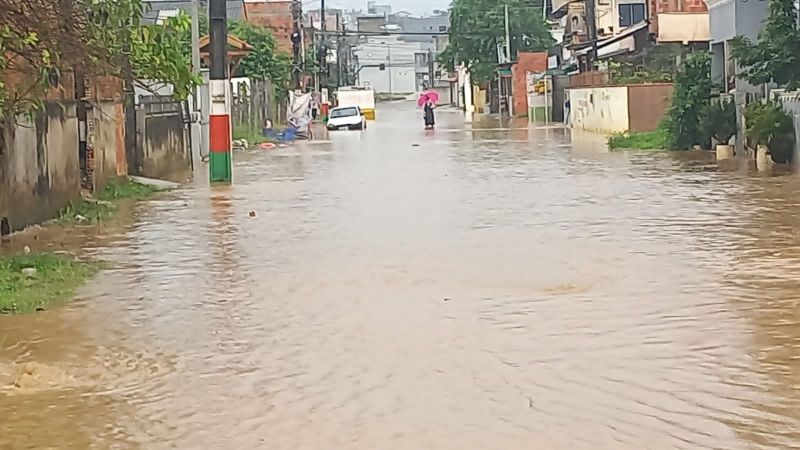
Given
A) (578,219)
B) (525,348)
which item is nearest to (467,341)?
(525,348)

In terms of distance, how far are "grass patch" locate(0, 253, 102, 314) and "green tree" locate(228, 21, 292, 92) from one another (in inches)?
1658

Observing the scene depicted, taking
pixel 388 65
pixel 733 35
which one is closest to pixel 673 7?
pixel 733 35

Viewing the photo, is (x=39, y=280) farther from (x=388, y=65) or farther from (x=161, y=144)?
(x=388, y=65)

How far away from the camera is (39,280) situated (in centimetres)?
1212

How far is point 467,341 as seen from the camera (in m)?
9.16

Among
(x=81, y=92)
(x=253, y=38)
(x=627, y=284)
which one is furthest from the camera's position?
(x=253, y=38)

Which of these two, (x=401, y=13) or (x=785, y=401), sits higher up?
(x=401, y=13)

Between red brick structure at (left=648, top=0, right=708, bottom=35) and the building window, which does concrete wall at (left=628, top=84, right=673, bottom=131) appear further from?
the building window

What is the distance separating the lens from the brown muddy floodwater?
7031mm

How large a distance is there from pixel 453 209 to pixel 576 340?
376 inches

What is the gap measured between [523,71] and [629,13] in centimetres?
1292

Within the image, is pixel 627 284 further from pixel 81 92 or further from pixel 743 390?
pixel 81 92

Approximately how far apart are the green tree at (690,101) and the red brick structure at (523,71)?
4092 cm

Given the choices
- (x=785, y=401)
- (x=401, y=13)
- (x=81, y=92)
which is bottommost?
(x=785, y=401)
